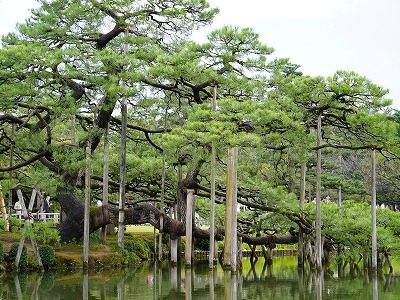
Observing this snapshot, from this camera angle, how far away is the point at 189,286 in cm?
1587

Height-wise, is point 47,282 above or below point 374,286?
above

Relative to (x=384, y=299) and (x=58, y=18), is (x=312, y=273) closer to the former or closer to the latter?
(x=384, y=299)

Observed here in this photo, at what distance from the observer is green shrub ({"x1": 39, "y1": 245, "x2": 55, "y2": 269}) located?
1903 centimetres

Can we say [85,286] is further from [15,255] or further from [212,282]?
[15,255]

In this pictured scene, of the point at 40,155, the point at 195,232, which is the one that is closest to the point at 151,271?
the point at 195,232

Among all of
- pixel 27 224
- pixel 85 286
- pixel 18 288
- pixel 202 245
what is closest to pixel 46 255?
pixel 27 224

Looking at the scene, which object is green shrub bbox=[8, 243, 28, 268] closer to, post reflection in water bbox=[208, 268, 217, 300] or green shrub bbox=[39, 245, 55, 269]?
green shrub bbox=[39, 245, 55, 269]

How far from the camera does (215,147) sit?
678 inches

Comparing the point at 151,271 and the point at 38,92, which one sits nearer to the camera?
the point at 38,92

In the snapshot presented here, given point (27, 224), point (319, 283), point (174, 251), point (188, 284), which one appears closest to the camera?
point (188, 284)

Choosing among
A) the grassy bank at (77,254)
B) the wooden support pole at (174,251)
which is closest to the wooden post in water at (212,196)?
the grassy bank at (77,254)

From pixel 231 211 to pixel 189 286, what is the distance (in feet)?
10.0

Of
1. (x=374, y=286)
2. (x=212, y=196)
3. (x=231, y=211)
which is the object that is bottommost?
(x=374, y=286)

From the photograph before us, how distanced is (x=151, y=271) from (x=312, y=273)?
5333 mm
